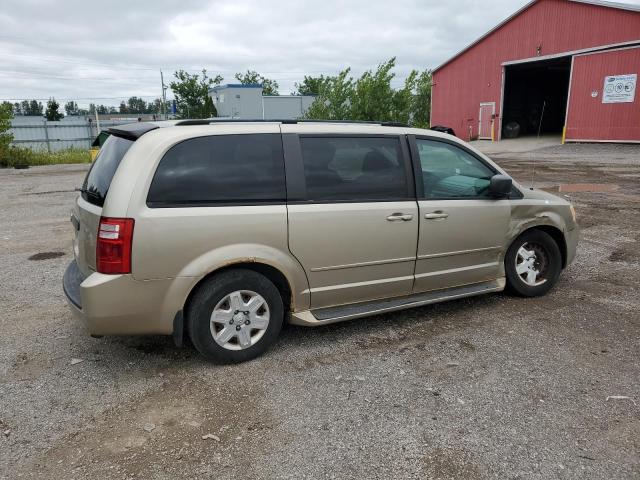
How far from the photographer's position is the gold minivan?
11.1 ft

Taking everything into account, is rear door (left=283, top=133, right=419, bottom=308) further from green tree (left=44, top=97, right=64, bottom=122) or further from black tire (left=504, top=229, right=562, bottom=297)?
green tree (left=44, top=97, right=64, bottom=122)

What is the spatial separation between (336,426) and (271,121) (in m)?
2.34

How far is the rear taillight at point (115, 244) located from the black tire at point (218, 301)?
1.79 ft

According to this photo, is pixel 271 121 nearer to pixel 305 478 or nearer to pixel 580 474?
pixel 305 478

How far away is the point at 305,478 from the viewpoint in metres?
2.58

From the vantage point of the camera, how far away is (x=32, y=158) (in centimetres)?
2250

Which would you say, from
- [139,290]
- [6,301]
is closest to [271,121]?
[139,290]

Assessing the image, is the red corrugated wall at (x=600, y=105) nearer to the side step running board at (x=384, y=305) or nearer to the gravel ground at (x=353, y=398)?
the gravel ground at (x=353, y=398)

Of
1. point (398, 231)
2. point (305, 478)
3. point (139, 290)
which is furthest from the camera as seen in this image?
point (398, 231)

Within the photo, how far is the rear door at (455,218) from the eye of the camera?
14.2ft

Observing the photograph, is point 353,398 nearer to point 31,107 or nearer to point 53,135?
point 53,135

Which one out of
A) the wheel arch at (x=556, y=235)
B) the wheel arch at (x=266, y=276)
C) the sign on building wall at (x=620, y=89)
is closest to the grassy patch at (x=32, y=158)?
the wheel arch at (x=266, y=276)

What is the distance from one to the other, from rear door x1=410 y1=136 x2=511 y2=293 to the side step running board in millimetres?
67

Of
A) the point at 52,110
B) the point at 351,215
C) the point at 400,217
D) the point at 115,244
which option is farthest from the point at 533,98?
the point at 52,110
